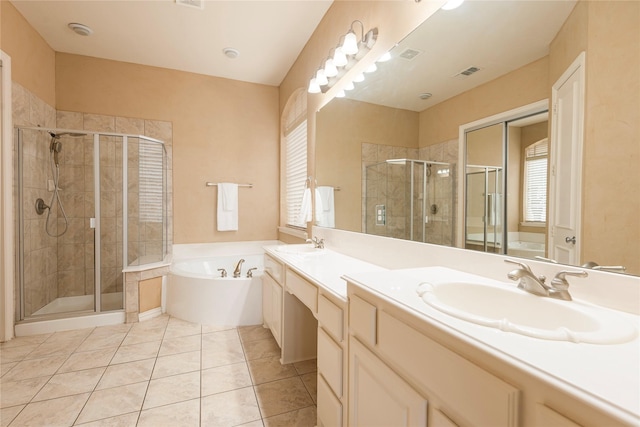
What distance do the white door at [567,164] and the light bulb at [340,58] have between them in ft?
4.46

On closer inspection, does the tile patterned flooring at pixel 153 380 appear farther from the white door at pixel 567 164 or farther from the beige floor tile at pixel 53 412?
the white door at pixel 567 164

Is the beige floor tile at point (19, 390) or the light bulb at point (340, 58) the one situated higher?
the light bulb at point (340, 58)

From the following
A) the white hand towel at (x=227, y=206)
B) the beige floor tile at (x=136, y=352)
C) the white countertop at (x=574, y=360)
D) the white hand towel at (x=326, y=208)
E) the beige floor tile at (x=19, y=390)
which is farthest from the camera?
the white hand towel at (x=227, y=206)

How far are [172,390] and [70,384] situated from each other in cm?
65

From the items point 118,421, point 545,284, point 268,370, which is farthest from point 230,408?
→ point 545,284

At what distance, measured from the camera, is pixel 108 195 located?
2785mm

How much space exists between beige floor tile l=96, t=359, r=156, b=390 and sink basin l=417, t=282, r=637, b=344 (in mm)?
1899

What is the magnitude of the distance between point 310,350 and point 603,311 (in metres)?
1.68

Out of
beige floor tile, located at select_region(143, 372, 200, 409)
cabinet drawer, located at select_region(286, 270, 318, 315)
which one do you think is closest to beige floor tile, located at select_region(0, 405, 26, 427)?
beige floor tile, located at select_region(143, 372, 200, 409)

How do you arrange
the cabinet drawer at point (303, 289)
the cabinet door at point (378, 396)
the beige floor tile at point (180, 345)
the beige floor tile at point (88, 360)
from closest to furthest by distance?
the cabinet door at point (378, 396), the cabinet drawer at point (303, 289), the beige floor tile at point (88, 360), the beige floor tile at point (180, 345)

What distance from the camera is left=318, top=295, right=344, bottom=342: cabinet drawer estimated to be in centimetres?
113

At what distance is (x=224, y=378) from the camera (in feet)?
5.99

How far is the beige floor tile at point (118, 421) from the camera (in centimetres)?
143

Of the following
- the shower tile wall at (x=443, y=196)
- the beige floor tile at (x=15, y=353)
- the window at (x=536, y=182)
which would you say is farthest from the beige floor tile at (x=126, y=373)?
the window at (x=536, y=182)
